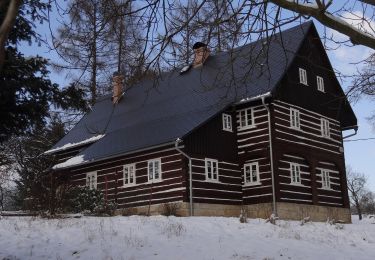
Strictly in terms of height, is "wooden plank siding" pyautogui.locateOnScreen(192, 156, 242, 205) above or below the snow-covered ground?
above

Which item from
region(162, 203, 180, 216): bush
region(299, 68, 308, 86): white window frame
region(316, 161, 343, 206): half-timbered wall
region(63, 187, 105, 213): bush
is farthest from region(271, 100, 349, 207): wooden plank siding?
region(63, 187, 105, 213): bush

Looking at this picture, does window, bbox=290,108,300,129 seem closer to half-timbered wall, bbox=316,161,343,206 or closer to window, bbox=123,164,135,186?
half-timbered wall, bbox=316,161,343,206

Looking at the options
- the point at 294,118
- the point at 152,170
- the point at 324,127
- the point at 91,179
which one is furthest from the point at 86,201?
the point at 324,127

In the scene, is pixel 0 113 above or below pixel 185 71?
below

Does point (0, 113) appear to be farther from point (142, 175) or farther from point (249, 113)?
point (249, 113)

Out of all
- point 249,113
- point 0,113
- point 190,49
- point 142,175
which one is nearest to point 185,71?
point 249,113

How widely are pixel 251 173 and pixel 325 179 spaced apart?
15.7 ft

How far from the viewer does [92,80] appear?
34.6 m

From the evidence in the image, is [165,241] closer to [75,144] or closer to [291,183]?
[291,183]

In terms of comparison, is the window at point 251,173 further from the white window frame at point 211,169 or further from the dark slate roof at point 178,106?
the dark slate roof at point 178,106

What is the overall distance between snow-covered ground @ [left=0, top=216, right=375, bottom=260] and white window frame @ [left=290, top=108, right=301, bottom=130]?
32.2 ft

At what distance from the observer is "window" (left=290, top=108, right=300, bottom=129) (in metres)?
25.5

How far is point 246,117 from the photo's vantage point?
24984mm

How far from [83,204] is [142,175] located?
318cm
